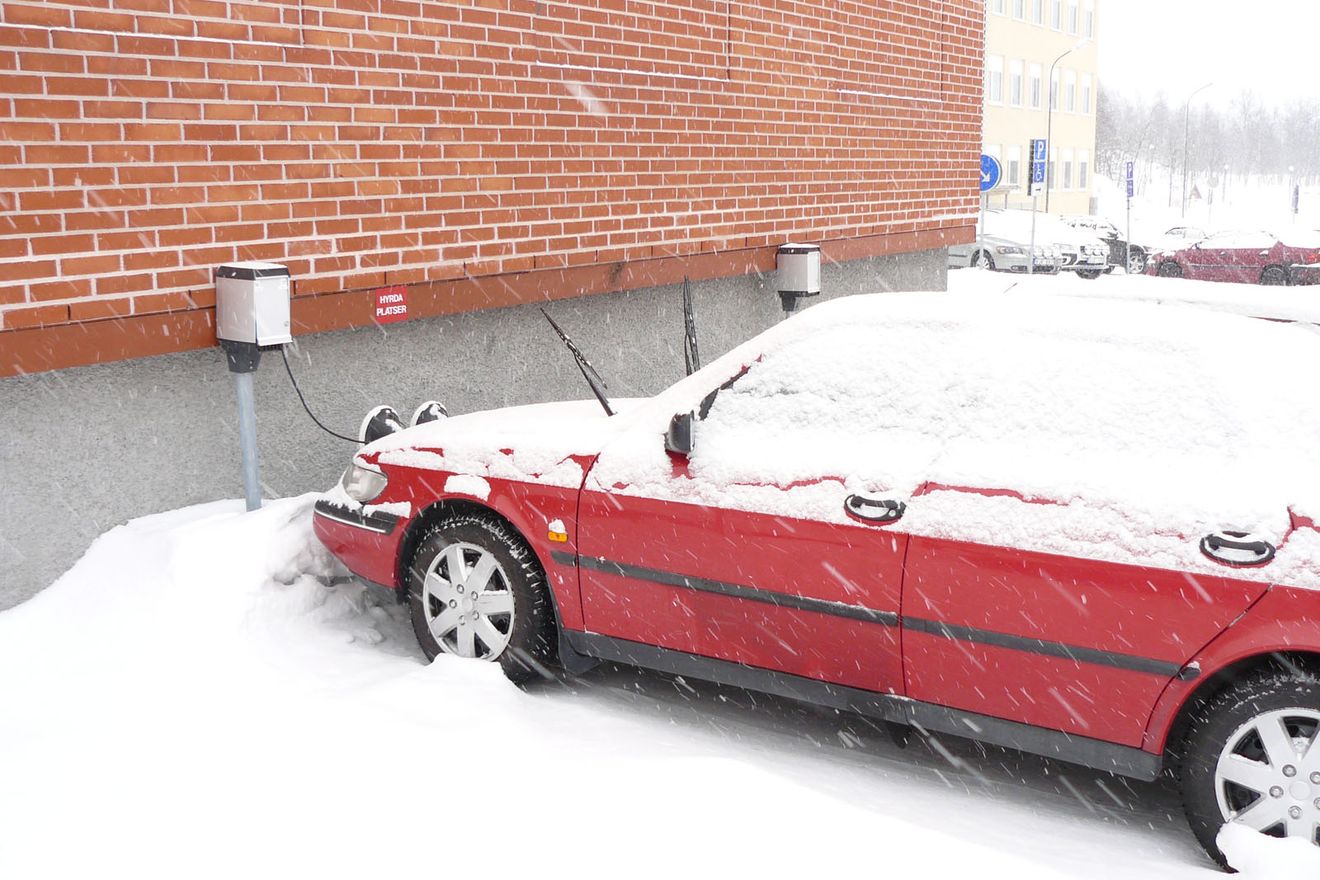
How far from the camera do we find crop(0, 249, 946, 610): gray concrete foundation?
18.2ft

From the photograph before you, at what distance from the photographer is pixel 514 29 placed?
7.62m

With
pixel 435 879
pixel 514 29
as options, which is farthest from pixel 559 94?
pixel 435 879

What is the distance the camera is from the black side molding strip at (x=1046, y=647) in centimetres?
375

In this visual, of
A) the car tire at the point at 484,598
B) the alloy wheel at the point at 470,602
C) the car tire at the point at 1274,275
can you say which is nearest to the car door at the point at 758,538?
the car tire at the point at 484,598

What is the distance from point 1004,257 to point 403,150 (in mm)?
25667

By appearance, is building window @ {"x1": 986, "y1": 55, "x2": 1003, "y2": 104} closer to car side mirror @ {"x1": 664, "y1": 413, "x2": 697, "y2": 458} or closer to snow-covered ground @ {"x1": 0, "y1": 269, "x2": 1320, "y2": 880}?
snow-covered ground @ {"x1": 0, "y1": 269, "x2": 1320, "y2": 880}

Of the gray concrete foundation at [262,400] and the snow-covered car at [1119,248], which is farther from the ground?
the gray concrete foundation at [262,400]

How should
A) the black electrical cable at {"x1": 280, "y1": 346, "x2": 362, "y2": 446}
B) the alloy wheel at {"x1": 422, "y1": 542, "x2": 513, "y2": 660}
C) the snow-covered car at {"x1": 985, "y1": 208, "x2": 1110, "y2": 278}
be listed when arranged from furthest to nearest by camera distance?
the snow-covered car at {"x1": 985, "y1": 208, "x2": 1110, "y2": 278}
the black electrical cable at {"x1": 280, "y1": 346, "x2": 362, "y2": 446}
the alloy wheel at {"x1": 422, "y1": 542, "x2": 513, "y2": 660}

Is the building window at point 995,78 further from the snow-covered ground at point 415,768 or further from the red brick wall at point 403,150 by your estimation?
the snow-covered ground at point 415,768

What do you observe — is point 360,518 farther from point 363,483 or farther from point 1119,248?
point 1119,248

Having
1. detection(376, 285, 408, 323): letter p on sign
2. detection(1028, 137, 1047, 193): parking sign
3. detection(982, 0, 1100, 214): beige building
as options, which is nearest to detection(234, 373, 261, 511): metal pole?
detection(376, 285, 408, 323): letter p on sign

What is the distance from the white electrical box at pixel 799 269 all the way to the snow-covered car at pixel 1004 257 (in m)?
20.4

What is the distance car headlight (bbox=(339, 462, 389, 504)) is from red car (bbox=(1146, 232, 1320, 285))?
982 inches

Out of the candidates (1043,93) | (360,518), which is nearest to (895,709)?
(360,518)
